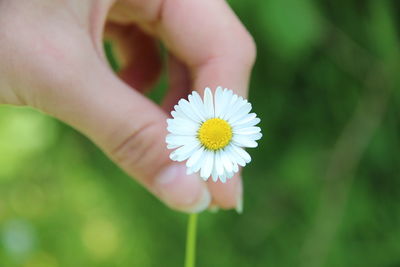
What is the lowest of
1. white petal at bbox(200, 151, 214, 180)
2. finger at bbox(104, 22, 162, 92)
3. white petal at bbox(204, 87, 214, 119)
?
white petal at bbox(200, 151, 214, 180)

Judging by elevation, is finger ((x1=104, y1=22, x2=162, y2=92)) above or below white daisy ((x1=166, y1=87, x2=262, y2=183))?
above

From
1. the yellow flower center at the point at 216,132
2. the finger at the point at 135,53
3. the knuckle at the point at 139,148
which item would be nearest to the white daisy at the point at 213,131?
the yellow flower center at the point at 216,132

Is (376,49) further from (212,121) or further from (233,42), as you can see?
(212,121)

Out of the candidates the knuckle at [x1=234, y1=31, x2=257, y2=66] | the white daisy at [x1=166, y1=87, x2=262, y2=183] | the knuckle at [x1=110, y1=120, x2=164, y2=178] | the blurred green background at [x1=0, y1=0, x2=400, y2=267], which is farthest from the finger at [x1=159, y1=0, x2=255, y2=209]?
the blurred green background at [x1=0, y1=0, x2=400, y2=267]

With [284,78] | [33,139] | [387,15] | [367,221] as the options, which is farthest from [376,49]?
[33,139]

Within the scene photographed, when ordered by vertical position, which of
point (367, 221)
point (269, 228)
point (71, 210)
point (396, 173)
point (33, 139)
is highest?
point (396, 173)

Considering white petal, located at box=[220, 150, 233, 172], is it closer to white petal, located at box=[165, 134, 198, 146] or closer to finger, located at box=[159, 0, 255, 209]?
white petal, located at box=[165, 134, 198, 146]

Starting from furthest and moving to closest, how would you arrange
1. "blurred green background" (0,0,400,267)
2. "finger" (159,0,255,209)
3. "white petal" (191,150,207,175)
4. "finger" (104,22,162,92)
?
"blurred green background" (0,0,400,267), "finger" (104,22,162,92), "finger" (159,0,255,209), "white petal" (191,150,207,175)
